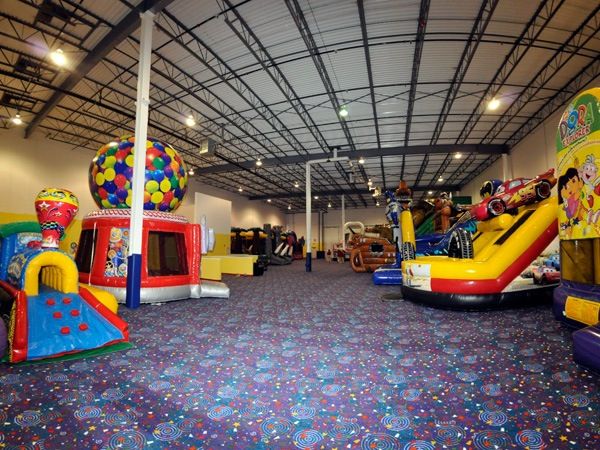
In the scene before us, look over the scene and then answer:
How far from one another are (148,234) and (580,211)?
16.0ft

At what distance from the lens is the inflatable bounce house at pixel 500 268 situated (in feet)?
12.0

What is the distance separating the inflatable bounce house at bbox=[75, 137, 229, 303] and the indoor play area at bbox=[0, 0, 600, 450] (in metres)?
0.03

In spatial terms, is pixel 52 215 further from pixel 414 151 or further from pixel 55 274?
pixel 414 151

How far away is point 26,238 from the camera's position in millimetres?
3344

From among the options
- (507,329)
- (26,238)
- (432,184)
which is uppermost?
(432,184)

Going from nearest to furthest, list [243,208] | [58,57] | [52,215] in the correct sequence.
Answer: [52,215] < [58,57] < [243,208]

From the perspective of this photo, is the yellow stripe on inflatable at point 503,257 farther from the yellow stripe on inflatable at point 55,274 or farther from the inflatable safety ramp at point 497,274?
the yellow stripe on inflatable at point 55,274

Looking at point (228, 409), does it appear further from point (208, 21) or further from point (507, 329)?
point (208, 21)

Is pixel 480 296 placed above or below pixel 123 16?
below

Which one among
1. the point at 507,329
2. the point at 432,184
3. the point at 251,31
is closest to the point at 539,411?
the point at 507,329

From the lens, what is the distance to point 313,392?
1625 mm

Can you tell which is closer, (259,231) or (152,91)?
(152,91)

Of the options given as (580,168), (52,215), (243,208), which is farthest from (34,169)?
(580,168)

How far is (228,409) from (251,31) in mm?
7300
